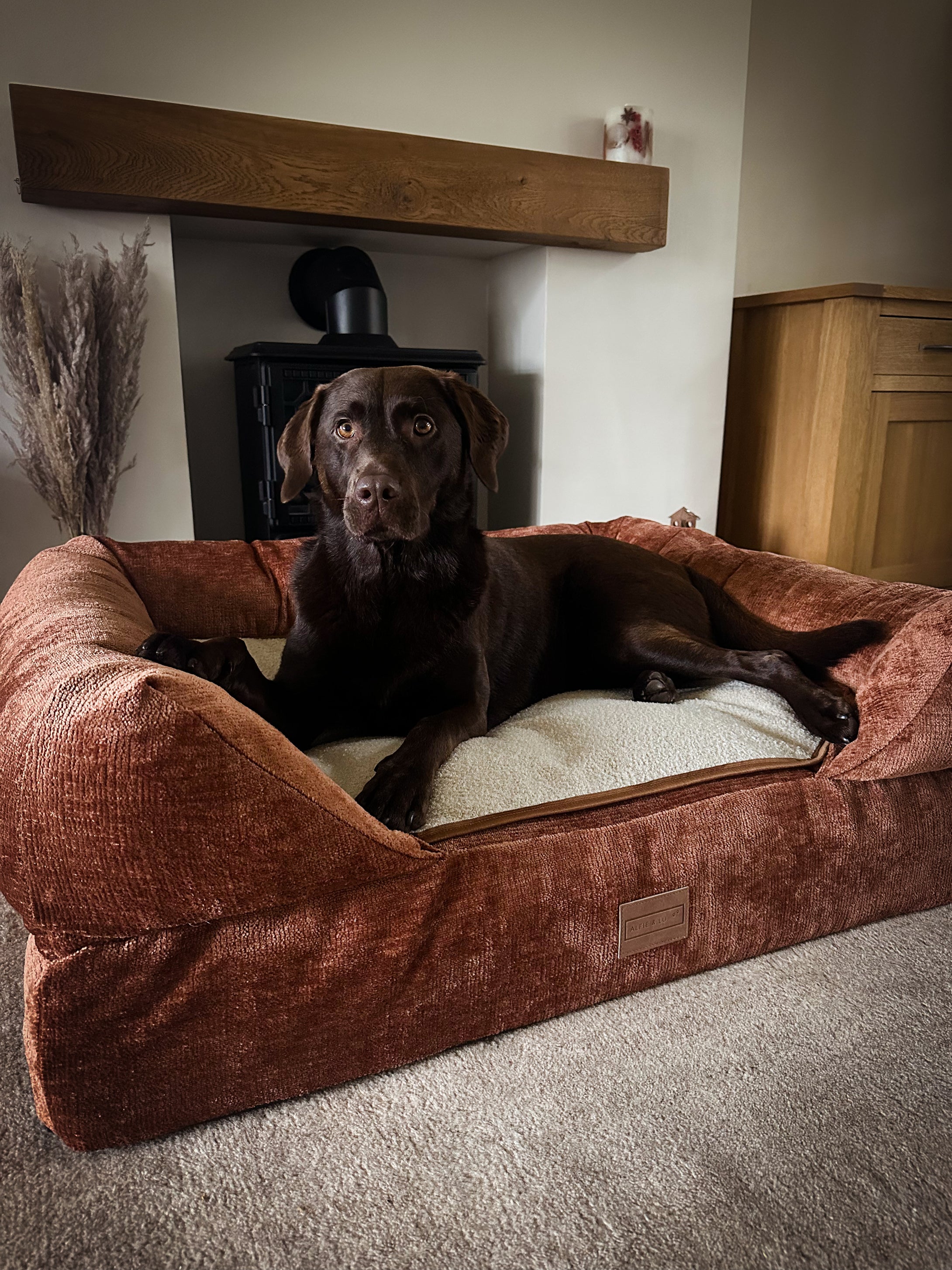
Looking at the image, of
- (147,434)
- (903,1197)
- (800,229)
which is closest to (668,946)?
(903,1197)

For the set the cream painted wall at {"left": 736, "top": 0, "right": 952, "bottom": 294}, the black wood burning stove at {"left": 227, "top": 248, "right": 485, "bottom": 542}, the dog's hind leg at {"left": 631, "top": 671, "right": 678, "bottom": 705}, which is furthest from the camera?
the cream painted wall at {"left": 736, "top": 0, "right": 952, "bottom": 294}

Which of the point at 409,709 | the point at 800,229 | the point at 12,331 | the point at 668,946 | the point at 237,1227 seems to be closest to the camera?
the point at 237,1227

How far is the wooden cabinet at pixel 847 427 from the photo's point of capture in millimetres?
3209

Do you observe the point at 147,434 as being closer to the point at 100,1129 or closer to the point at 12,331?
the point at 12,331

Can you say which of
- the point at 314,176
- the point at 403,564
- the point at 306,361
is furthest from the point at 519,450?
the point at 403,564

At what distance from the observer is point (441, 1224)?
87 cm

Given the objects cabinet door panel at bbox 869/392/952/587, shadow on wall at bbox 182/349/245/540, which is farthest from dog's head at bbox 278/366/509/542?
cabinet door panel at bbox 869/392/952/587

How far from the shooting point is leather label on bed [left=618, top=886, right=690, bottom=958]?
1.16m

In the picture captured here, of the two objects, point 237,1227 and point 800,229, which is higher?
point 800,229

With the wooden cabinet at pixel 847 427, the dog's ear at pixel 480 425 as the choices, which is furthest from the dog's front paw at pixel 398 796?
the wooden cabinet at pixel 847 427

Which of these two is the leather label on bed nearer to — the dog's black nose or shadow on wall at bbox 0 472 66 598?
the dog's black nose

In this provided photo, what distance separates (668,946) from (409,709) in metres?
0.53

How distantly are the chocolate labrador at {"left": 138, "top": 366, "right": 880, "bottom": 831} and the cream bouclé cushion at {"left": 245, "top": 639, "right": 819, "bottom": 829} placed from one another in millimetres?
39

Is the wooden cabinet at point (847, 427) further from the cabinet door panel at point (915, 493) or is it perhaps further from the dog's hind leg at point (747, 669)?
the dog's hind leg at point (747, 669)
